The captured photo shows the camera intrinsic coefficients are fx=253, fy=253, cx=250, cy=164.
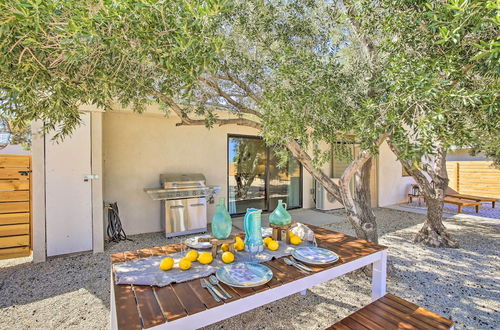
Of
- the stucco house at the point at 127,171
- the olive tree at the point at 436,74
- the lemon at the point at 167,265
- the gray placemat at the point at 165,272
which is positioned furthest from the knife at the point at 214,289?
the stucco house at the point at 127,171

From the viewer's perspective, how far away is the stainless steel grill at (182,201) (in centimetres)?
580

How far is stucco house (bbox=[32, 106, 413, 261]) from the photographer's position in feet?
14.9

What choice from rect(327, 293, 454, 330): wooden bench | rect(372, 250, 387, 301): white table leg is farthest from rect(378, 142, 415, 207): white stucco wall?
rect(327, 293, 454, 330): wooden bench

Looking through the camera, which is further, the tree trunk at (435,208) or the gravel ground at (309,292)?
the tree trunk at (435,208)

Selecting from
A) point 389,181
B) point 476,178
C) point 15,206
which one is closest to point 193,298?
point 15,206

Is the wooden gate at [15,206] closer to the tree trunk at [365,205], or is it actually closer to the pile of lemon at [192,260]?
the pile of lemon at [192,260]

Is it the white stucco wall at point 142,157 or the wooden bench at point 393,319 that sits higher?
the white stucco wall at point 142,157

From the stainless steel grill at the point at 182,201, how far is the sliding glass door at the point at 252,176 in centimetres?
145

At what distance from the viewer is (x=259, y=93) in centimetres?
466

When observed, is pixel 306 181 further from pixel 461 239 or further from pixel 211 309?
pixel 211 309

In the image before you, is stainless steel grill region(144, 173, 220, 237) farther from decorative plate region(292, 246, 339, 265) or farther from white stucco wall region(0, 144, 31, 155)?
white stucco wall region(0, 144, 31, 155)

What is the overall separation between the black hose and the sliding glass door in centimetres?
299

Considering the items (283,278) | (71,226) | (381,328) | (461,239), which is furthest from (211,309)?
(461,239)

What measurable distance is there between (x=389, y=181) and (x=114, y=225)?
9976 millimetres
